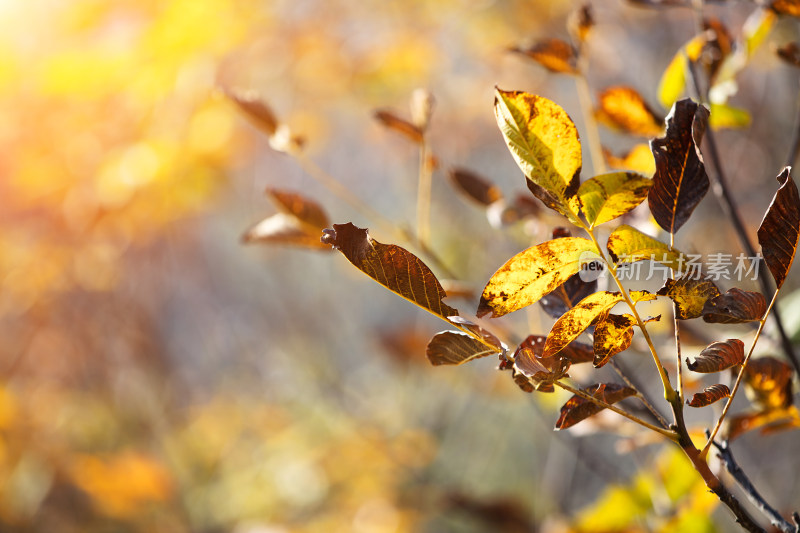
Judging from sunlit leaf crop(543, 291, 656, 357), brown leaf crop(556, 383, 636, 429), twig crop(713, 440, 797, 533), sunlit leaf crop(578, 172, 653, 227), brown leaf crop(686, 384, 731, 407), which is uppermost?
sunlit leaf crop(578, 172, 653, 227)

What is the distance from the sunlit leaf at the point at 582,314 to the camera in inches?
12.7

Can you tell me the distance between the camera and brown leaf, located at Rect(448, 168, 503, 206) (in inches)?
23.8

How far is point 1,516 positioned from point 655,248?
8.29 ft

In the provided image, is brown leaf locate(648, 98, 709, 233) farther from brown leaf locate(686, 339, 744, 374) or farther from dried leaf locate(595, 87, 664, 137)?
dried leaf locate(595, 87, 664, 137)

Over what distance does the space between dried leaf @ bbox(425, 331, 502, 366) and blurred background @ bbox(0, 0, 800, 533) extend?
87cm

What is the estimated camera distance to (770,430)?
51cm

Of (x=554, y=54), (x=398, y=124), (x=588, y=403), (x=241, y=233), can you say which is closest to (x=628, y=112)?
(x=554, y=54)

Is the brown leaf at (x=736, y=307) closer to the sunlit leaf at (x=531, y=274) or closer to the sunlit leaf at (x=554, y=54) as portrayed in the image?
the sunlit leaf at (x=531, y=274)

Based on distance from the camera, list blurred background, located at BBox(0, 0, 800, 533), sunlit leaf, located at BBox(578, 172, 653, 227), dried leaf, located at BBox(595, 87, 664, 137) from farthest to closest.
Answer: blurred background, located at BBox(0, 0, 800, 533) < dried leaf, located at BBox(595, 87, 664, 137) < sunlit leaf, located at BBox(578, 172, 653, 227)

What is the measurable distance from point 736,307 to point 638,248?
0.07 metres

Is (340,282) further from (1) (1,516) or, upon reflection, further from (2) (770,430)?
(2) (770,430)

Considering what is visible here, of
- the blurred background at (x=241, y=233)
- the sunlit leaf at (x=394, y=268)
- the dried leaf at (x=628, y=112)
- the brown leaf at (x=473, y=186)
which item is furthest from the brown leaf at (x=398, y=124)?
the blurred background at (x=241, y=233)

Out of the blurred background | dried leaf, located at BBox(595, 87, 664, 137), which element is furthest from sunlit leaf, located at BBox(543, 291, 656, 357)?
the blurred background

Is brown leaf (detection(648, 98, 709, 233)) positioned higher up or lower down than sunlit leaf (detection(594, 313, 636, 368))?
higher up
